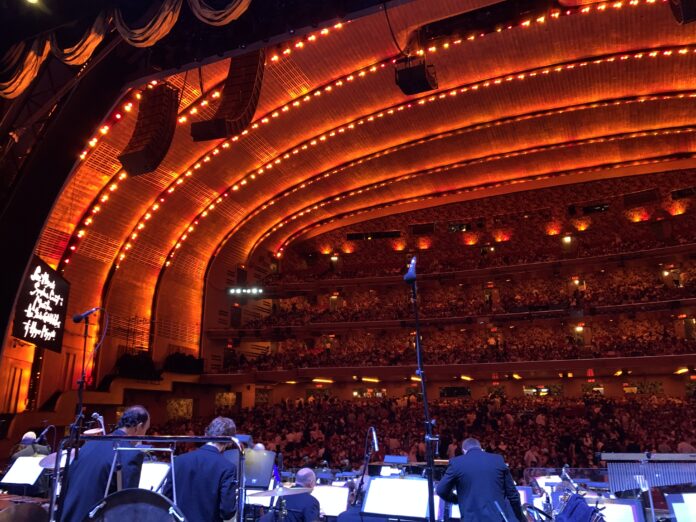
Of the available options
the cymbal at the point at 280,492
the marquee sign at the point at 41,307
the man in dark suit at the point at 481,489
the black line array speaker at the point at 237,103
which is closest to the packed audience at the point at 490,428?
→ the marquee sign at the point at 41,307

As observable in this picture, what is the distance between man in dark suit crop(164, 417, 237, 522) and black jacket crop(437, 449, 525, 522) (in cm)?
228

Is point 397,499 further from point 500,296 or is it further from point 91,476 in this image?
point 500,296

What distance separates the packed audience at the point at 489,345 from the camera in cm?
2755

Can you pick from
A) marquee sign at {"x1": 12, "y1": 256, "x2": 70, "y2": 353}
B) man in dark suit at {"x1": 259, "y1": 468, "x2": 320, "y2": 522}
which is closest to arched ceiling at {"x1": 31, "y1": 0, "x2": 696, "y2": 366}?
marquee sign at {"x1": 12, "y1": 256, "x2": 70, "y2": 353}

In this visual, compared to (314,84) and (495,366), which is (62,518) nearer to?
(314,84)

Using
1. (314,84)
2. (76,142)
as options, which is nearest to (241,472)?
(76,142)

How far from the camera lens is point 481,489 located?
5.10 m

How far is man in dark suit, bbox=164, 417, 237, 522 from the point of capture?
4.04 m

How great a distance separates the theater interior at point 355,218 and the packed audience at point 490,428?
22 cm

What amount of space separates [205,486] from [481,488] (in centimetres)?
264

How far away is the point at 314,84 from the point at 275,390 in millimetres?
23270

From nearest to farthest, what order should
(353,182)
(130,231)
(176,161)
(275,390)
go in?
(176,161) < (130,231) < (353,182) < (275,390)

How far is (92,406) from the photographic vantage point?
24.2m

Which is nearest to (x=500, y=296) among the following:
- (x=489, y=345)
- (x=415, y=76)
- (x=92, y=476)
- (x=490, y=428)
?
(x=489, y=345)
